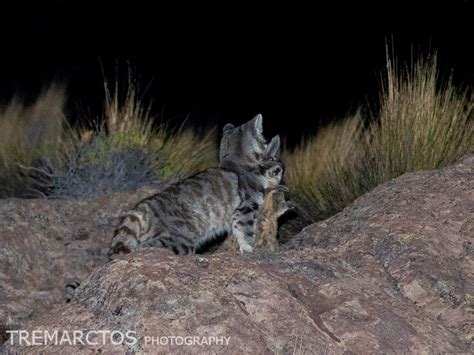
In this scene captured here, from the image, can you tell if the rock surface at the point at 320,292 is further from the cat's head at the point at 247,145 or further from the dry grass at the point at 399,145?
the dry grass at the point at 399,145

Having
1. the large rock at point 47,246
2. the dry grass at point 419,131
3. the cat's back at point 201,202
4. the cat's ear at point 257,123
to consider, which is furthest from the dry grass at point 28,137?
the dry grass at point 419,131

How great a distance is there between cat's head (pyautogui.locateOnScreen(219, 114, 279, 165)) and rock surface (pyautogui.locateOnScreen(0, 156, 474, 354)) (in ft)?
5.91

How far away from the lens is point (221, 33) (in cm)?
1766

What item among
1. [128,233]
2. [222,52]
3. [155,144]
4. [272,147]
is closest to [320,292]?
[128,233]

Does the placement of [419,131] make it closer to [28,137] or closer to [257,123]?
[257,123]

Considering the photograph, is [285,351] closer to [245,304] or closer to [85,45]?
[245,304]

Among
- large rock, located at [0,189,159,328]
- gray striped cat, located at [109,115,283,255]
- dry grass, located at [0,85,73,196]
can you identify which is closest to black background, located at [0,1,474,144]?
dry grass, located at [0,85,73,196]

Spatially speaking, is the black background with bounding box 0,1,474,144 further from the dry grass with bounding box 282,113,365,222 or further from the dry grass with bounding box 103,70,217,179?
the dry grass with bounding box 103,70,217,179

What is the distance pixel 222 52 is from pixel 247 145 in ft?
34.7

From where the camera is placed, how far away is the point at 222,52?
688 inches

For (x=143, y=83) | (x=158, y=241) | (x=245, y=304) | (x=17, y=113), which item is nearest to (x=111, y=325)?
(x=245, y=304)

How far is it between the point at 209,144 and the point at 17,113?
2.80 m

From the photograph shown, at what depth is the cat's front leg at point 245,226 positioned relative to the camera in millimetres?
6352

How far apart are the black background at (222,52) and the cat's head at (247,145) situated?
24.4ft
